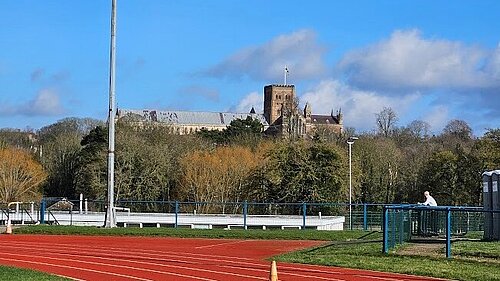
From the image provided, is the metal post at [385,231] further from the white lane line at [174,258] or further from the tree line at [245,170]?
the tree line at [245,170]

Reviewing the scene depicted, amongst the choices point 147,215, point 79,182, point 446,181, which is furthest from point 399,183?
point 147,215

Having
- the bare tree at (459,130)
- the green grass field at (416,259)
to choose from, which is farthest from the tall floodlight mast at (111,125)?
the bare tree at (459,130)

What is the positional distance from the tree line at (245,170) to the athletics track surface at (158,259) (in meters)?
29.7

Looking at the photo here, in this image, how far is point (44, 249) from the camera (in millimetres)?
26422

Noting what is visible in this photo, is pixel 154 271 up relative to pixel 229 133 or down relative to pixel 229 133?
down

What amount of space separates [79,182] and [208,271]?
56.6 metres

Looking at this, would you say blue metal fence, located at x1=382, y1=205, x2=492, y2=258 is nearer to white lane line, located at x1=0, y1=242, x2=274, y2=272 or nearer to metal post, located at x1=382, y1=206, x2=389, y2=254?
metal post, located at x1=382, y1=206, x2=389, y2=254

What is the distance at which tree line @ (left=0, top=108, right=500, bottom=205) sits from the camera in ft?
204

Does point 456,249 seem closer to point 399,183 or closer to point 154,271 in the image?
point 154,271

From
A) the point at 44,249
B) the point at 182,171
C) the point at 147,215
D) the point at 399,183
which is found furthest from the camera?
the point at 399,183

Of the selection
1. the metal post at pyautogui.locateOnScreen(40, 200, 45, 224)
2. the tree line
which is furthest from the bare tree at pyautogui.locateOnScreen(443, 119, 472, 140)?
the metal post at pyautogui.locateOnScreen(40, 200, 45, 224)

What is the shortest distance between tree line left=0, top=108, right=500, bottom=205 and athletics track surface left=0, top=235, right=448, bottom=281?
29652 millimetres

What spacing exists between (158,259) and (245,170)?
4833cm

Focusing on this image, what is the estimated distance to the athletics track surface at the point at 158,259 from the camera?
1831 cm
